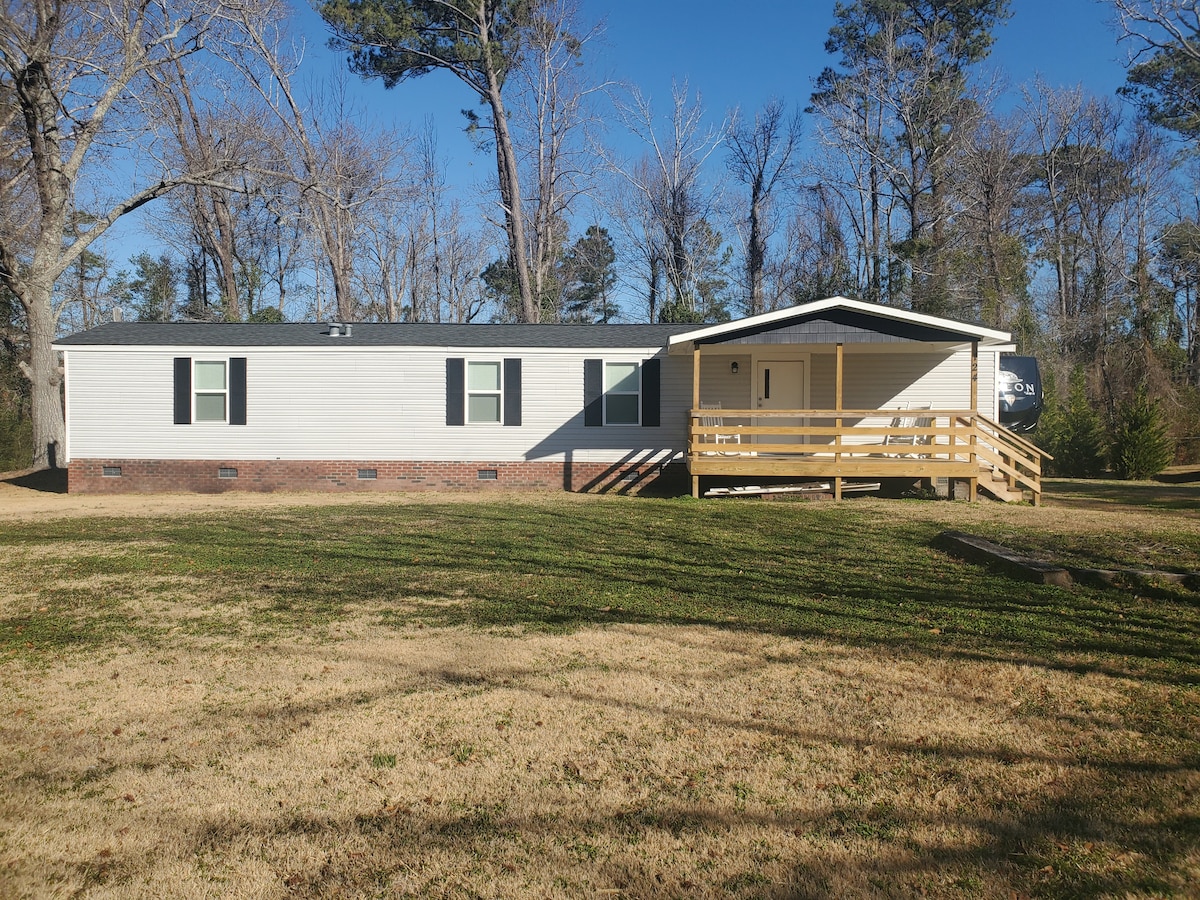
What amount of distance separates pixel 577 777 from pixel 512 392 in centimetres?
1208

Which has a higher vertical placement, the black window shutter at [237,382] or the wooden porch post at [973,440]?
the black window shutter at [237,382]

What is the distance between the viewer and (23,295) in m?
18.7

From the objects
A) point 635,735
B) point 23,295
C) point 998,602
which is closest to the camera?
point 635,735

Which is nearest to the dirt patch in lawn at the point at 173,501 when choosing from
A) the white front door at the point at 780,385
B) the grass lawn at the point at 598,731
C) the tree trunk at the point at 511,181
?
the white front door at the point at 780,385

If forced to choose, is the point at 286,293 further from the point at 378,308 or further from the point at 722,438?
the point at 722,438

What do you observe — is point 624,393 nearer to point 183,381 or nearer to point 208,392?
point 208,392

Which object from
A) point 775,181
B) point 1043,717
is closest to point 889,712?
point 1043,717

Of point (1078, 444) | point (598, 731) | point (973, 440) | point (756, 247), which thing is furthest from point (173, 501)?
point (756, 247)

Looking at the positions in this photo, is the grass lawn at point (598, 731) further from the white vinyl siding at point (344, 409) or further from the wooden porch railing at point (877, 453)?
the white vinyl siding at point (344, 409)

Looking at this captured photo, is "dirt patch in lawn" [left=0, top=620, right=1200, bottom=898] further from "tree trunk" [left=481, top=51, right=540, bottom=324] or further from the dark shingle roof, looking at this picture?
"tree trunk" [left=481, top=51, right=540, bottom=324]

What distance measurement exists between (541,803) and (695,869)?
70 cm

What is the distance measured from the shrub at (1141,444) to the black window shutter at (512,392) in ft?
44.9

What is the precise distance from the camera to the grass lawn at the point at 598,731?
9.20 ft

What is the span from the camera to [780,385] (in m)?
15.4
